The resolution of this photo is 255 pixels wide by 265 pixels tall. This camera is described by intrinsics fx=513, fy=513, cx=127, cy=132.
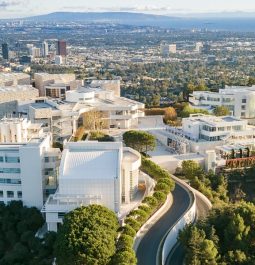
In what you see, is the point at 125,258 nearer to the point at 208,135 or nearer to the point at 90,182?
the point at 90,182

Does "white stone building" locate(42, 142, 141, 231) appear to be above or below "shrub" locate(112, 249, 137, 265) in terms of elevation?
above

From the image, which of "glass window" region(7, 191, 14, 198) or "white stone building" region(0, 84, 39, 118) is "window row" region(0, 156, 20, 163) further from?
"white stone building" region(0, 84, 39, 118)

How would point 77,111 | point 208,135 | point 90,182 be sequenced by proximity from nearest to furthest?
point 90,182, point 208,135, point 77,111

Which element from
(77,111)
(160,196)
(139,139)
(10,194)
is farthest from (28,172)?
(77,111)

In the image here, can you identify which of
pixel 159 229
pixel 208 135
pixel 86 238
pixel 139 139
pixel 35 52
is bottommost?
pixel 35 52

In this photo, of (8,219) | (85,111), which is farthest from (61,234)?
(85,111)

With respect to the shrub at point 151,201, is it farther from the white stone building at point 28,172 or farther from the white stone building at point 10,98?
the white stone building at point 10,98

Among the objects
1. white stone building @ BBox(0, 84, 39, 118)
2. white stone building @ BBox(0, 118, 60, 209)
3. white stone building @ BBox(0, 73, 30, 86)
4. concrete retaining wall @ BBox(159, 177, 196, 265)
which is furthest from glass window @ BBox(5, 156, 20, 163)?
white stone building @ BBox(0, 73, 30, 86)
